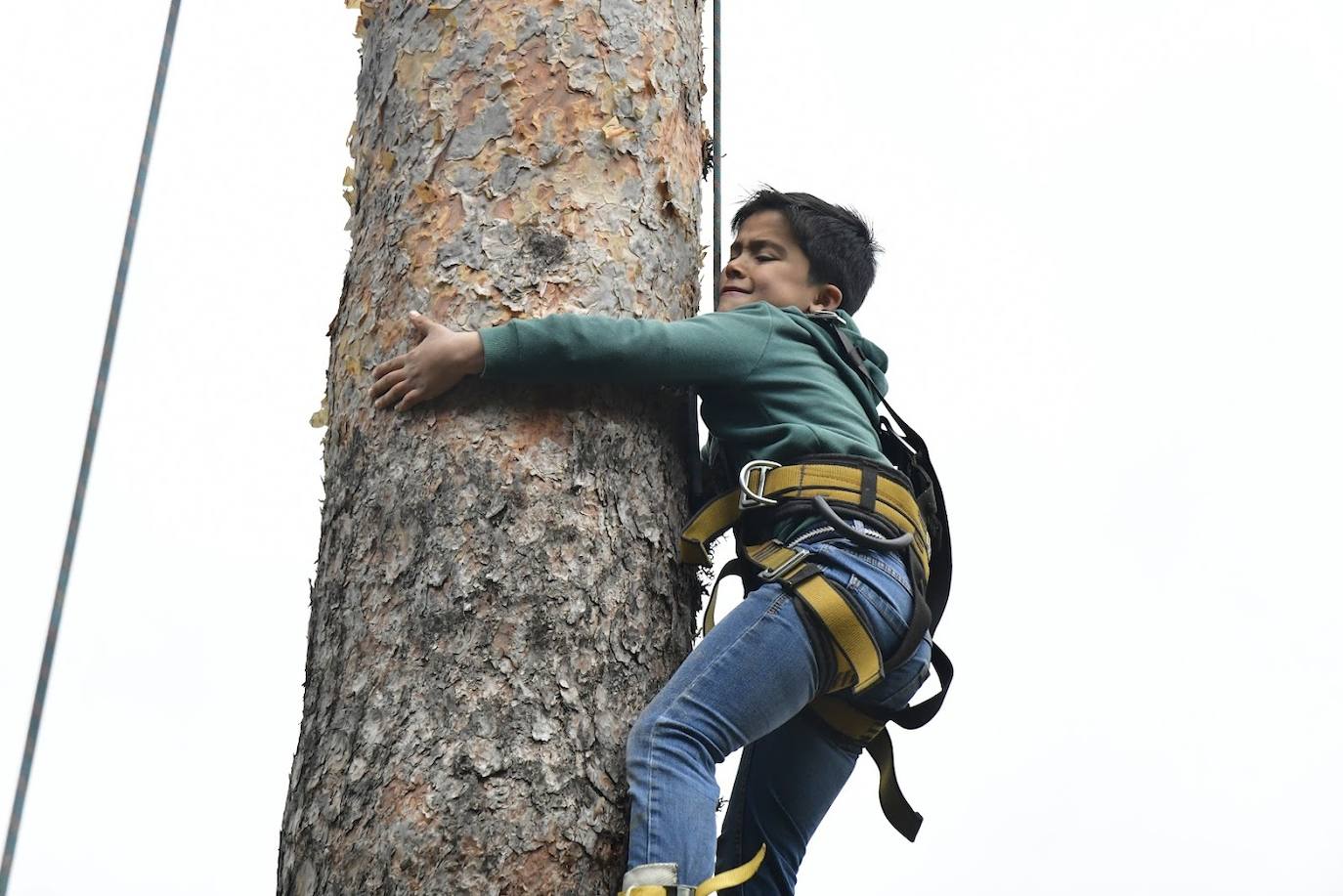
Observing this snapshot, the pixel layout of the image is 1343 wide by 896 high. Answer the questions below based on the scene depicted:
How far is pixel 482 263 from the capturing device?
99.3 inches

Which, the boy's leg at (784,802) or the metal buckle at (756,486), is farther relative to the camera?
the boy's leg at (784,802)

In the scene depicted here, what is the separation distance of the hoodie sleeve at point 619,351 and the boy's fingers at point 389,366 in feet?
0.49

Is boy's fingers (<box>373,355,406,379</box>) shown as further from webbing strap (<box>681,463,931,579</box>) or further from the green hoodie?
webbing strap (<box>681,463,931,579</box>)

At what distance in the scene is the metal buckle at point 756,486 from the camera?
2.49 meters

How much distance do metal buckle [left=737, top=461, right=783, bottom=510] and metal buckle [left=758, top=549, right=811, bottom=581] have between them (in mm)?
115

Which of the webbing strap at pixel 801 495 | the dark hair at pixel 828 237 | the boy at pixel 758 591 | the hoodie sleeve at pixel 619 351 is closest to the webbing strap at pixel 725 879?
the boy at pixel 758 591

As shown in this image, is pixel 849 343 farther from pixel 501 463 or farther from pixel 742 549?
pixel 501 463

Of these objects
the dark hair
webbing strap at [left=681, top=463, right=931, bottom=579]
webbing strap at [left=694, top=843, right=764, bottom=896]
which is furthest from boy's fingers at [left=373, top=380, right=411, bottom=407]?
the dark hair

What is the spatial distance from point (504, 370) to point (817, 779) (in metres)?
0.93

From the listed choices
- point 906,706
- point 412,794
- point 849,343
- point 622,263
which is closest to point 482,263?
point 622,263

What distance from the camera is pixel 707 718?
2.25 m

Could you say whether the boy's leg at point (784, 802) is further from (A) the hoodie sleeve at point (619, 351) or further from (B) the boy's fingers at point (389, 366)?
(B) the boy's fingers at point (389, 366)

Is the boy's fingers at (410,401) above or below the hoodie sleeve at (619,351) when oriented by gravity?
below

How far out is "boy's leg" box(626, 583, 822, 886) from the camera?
2.15 meters
